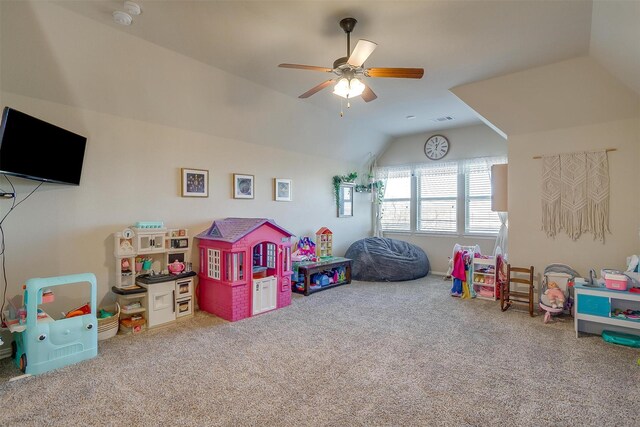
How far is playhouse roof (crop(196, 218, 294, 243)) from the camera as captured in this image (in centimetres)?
353

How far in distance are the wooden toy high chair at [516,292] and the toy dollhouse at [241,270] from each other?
2.68 metres

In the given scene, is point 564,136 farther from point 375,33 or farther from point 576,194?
point 375,33

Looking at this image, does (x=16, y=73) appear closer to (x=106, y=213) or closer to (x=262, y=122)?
(x=106, y=213)

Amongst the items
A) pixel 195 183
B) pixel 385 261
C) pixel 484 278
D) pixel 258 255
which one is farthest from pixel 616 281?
pixel 195 183

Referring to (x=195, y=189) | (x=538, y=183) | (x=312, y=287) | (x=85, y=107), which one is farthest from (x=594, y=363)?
(x=85, y=107)

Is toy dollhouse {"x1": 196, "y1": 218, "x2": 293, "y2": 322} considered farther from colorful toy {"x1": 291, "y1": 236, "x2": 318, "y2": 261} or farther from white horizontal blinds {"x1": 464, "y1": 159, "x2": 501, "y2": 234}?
white horizontal blinds {"x1": 464, "y1": 159, "x2": 501, "y2": 234}

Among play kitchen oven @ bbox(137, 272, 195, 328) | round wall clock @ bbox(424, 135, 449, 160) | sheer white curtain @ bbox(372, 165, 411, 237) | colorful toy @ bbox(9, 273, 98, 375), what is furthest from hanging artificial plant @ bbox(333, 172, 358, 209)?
colorful toy @ bbox(9, 273, 98, 375)

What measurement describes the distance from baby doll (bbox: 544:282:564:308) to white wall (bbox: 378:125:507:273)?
1980mm

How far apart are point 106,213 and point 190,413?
228cm

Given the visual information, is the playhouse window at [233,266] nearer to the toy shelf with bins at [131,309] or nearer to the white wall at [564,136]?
the toy shelf with bins at [131,309]

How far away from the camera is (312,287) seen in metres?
4.70

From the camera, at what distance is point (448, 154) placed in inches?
230

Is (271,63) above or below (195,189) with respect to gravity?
above

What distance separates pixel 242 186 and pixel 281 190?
0.70 metres
